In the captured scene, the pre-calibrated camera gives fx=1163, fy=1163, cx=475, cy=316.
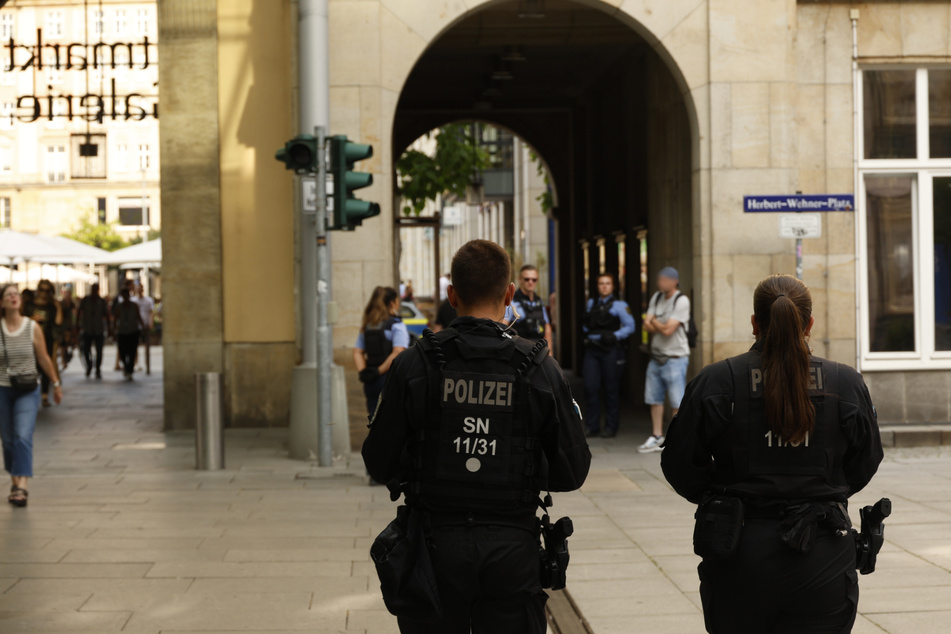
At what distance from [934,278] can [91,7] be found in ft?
186

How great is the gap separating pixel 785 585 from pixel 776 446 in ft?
1.30

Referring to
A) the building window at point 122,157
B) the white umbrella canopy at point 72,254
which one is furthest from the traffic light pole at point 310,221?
the building window at point 122,157

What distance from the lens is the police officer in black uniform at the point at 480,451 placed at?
3.25 meters

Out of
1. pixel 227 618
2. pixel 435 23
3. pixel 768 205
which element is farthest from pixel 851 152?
pixel 227 618

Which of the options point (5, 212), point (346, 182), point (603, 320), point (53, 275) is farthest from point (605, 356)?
point (5, 212)

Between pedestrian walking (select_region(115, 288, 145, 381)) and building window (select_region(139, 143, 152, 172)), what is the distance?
153 feet

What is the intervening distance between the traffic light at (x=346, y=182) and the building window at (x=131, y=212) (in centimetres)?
6163

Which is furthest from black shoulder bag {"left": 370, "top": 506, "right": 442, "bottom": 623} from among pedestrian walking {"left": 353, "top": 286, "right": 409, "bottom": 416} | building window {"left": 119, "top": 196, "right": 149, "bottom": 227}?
building window {"left": 119, "top": 196, "right": 149, "bottom": 227}

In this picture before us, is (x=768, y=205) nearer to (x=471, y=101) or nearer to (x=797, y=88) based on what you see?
(x=797, y=88)

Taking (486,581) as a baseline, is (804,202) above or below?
above

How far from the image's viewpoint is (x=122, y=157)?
68.1 m

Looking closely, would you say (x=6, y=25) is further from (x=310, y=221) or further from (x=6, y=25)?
(x=310, y=221)

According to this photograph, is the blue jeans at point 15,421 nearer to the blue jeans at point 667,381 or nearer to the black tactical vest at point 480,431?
the blue jeans at point 667,381

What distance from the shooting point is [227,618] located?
223 inches
